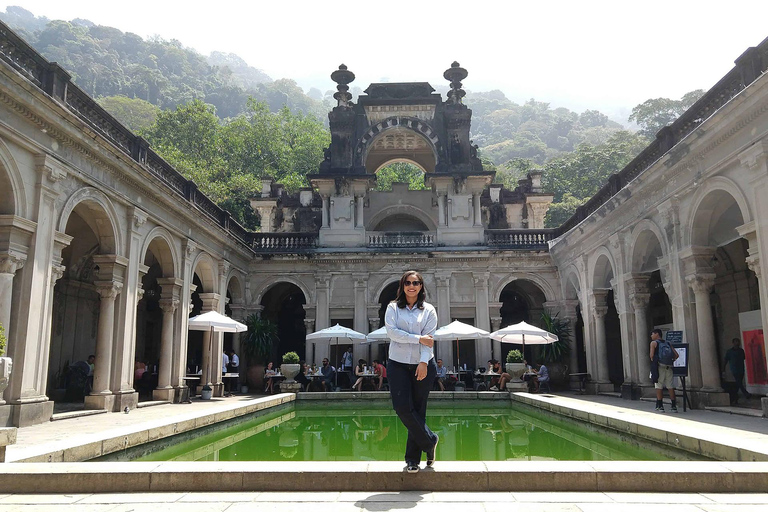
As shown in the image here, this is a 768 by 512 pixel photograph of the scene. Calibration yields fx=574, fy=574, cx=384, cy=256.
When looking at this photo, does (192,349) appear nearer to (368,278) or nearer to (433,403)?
(368,278)

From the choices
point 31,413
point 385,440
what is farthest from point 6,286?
point 385,440

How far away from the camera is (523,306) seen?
86.4 feet

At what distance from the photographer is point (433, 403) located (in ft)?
48.1

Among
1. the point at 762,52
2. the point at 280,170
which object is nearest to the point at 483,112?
the point at 280,170

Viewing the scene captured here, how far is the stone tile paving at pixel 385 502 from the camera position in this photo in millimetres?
4109

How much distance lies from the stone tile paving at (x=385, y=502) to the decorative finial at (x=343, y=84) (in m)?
22.9

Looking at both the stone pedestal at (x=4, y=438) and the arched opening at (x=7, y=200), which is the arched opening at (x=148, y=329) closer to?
the arched opening at (x=7, y=200)

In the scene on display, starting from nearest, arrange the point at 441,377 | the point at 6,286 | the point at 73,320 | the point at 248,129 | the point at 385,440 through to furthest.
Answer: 1. the point at 385,440
2. the point at 6,286
3. the point at 73,320
4. the point at 441,377
5. the point at 248,129

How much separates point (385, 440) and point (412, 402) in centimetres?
422

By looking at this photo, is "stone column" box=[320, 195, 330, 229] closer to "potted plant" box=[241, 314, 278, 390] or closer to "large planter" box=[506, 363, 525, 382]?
"potted plant" box=[241, 314, 278, 390]

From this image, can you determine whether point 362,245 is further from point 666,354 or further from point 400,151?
point 666,354

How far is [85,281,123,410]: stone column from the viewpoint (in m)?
12.3

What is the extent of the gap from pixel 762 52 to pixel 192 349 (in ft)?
74.9

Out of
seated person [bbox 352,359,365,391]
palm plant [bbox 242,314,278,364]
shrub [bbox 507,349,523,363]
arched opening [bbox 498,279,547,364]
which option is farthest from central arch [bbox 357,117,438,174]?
shrub [bbox 507,349,523,363]
